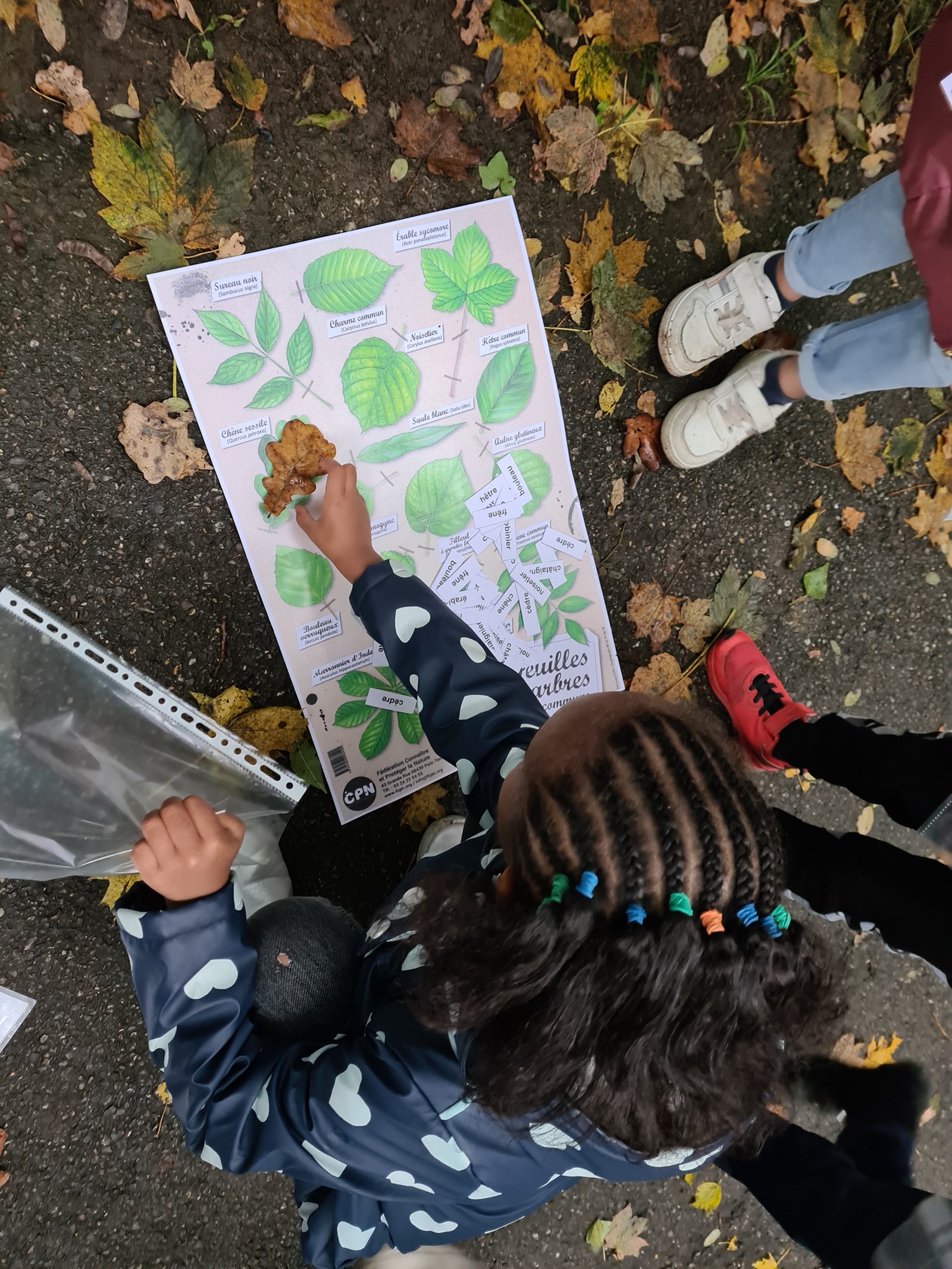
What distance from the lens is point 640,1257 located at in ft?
5.74

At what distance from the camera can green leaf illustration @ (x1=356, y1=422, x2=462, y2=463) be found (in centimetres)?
146

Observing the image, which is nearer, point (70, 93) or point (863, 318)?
point (70, 93)

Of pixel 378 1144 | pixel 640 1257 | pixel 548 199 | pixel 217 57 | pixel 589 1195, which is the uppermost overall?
pixel 217 57

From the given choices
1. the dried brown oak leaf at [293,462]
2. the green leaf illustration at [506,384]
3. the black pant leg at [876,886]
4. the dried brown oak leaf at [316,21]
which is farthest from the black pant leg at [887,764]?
the dried brown oak leaf at [316,21]

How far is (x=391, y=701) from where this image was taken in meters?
1.51

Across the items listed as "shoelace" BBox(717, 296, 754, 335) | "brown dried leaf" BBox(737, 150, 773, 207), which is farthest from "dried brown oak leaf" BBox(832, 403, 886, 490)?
"brown dried leaf" BBox(737, 150, 773, 207)

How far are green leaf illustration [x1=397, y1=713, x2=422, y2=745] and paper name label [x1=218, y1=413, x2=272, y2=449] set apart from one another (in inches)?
23.3

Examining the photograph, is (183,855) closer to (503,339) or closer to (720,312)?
(503,339)

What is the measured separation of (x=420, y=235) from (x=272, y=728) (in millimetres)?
987

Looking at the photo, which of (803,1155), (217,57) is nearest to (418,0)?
(217,57)

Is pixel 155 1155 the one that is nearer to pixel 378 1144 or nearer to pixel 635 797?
pixel 378 1144

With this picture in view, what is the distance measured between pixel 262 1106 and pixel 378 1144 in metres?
0.17

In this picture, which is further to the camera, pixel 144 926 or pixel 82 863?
pixel 82 863

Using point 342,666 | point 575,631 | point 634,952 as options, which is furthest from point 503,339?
point 634,952
